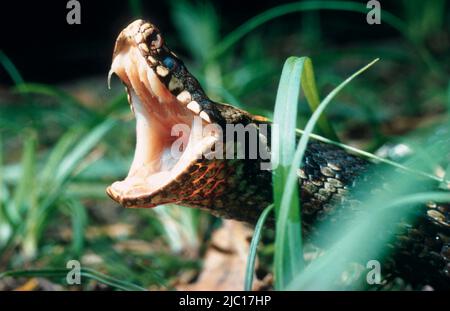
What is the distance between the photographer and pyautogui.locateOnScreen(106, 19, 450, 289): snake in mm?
2215

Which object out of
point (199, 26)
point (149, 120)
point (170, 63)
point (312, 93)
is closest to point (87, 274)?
point (149, 120)

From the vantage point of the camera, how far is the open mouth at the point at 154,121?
218 cm

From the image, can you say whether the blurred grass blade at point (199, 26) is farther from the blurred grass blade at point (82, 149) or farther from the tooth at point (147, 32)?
the tooth at point (147, 32)

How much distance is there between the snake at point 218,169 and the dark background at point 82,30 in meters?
6.47

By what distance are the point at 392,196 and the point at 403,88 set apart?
4.46 metres

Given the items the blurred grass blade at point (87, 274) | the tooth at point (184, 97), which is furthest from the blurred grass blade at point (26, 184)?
the tooth at point (184, 97)

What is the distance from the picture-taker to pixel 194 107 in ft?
7.30

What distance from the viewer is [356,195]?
2354mm

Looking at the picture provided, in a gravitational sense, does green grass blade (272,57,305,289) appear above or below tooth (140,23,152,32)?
below

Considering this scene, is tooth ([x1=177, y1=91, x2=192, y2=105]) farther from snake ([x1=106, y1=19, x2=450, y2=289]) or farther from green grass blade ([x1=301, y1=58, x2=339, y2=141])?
green grass blade ([x1=301, y1=58, x2=339, y2=141])

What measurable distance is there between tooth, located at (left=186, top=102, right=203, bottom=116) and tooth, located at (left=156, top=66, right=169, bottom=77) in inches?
7.3

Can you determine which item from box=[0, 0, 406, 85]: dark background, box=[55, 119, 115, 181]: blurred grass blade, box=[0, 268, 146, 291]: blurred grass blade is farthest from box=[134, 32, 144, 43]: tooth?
box=[0, 0, 406, 85]: dark background

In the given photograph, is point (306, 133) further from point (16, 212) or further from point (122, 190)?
point (16, 212)

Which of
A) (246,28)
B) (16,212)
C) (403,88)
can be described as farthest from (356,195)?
(403,88)
